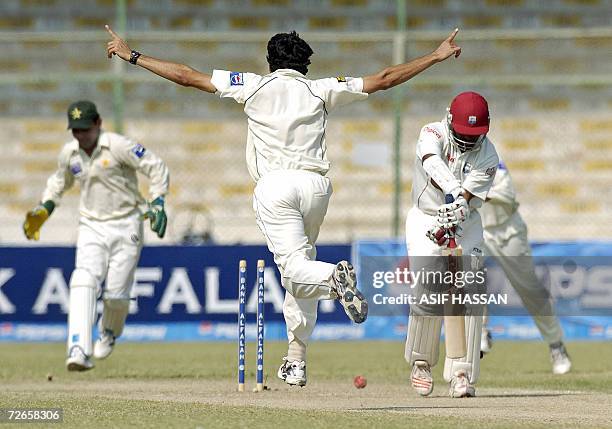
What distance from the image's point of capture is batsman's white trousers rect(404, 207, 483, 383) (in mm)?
8586

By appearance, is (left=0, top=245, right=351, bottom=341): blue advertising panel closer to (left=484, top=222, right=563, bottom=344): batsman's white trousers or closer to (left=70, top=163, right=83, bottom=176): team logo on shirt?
(left=484, top=222, right=563, bottom=344): batsman's white trousers

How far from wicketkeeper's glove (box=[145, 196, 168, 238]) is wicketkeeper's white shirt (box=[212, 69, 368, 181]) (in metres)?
2.52

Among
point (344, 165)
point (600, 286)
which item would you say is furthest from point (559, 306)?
point (344, 165)

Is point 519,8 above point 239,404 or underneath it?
above

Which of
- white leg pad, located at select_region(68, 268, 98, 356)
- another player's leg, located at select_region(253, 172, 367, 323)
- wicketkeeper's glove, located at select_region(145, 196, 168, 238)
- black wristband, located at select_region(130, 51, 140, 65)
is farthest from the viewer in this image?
wicketkeeper's glove, located at select_region(145, 196, 168, 238)

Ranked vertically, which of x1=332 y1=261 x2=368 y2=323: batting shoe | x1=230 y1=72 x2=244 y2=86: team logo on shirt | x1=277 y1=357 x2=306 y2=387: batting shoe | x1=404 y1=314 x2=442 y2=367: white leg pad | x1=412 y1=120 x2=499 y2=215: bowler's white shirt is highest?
x1=230 y1=72 x2=244 y2=86: team logo on shirt

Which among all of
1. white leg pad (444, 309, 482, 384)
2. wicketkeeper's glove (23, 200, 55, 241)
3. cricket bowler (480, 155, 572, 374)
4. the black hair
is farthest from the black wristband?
cricket bowler (480, 155, 572, 374)

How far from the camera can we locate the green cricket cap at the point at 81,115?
1056 centimetres

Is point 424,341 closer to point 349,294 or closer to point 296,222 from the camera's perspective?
point 296,222

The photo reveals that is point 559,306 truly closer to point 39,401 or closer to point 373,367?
point 373,367

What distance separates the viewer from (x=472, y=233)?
8672 millimetres

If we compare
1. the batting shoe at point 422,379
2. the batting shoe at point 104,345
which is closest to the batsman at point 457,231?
the batting shoe at point 422,379

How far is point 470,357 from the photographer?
8.65 meters

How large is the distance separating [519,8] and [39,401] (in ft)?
45.0
